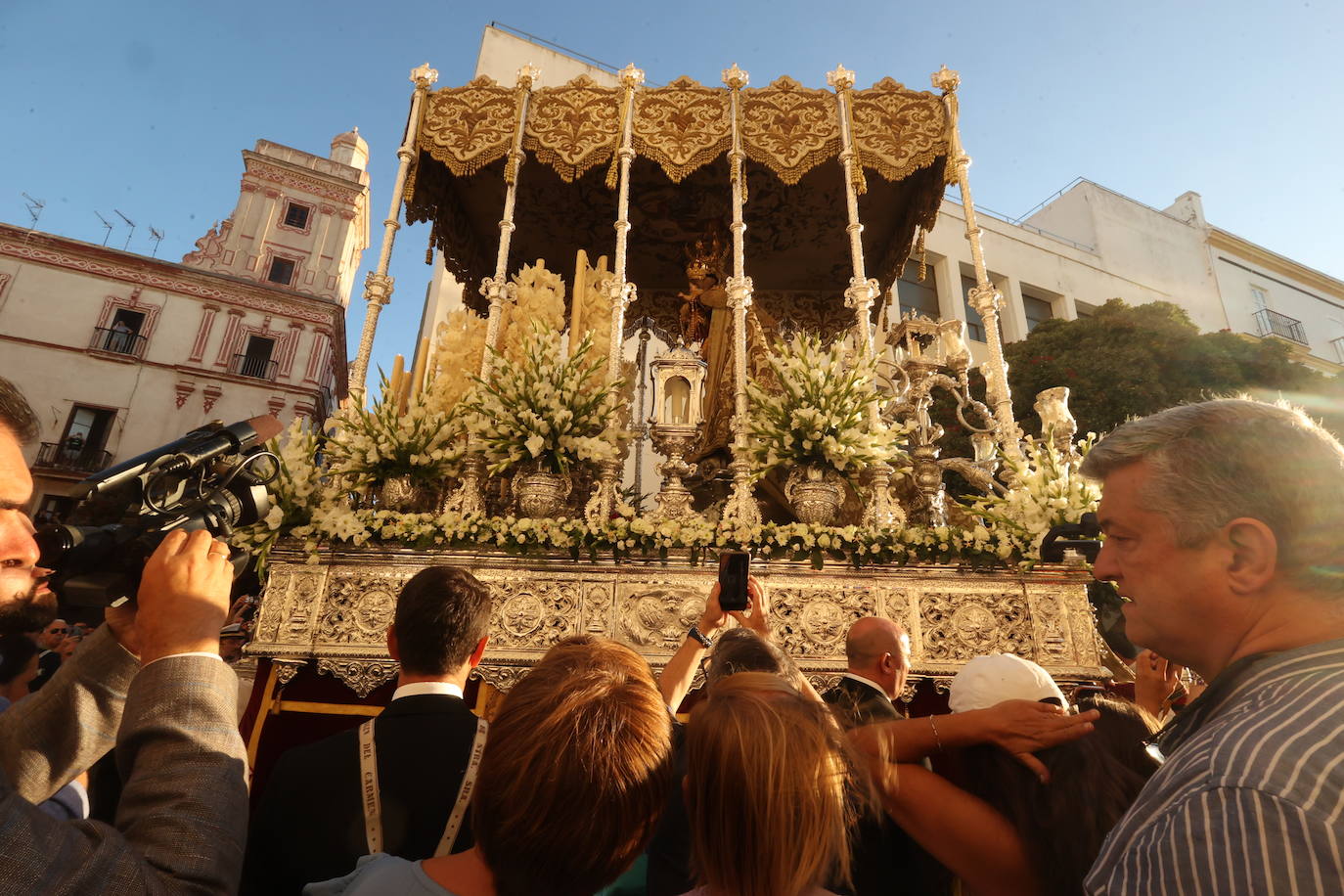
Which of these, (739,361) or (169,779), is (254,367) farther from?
(169,779)

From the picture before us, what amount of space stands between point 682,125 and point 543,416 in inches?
159

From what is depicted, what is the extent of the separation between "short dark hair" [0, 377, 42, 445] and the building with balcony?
77.0 feet

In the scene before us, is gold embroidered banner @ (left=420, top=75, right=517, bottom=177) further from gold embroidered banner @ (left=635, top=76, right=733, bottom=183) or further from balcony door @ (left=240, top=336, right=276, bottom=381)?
balcony door @ (left=240, top=336, right=276, bottom=381)

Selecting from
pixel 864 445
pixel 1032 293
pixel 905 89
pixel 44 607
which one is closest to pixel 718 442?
pixel 864 445

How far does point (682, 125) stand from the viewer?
7133 millimetres

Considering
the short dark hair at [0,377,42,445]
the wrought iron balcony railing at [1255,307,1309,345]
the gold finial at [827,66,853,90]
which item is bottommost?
the short dark hair at [0,377,42,445]

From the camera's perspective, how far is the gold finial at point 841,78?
22.6 feet

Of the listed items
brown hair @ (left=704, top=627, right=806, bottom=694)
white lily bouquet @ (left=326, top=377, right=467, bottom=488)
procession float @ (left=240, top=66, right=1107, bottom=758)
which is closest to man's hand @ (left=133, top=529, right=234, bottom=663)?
brown hair @ (left=704, top=627, right=806, bottom=694)

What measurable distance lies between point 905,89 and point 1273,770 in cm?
755

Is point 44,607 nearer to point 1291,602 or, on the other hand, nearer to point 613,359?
point 1291,602

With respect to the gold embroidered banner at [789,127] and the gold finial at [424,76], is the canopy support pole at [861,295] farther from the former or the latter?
the gold finial at [424,76]

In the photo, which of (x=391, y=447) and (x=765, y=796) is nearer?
(x=765, y=796)

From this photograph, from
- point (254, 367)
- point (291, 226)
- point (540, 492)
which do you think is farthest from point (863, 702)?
point (291, 226)

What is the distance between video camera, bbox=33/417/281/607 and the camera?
1.26 metres
